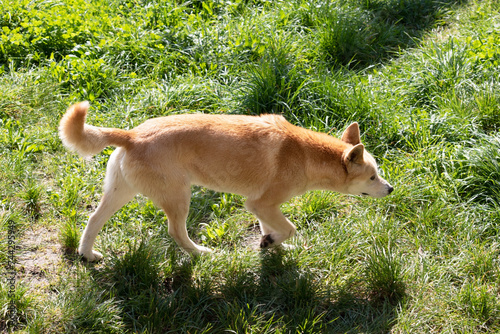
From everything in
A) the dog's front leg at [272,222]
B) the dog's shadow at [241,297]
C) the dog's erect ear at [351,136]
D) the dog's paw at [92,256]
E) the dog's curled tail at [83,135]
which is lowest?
the dog's shadow at [241,297]

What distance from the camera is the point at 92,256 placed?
4508 mm

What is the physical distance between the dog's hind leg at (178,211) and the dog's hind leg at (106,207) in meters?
0.33

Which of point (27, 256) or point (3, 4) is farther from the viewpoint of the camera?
point (3, 4)

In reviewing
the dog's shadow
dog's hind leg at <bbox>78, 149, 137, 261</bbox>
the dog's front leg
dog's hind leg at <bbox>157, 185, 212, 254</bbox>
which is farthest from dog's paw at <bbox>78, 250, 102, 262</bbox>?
the dog's front leg

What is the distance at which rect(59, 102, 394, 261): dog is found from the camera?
4191 millimetres

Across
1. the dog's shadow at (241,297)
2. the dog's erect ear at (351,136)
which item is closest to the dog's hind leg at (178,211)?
the dog's shadow at (241,297)

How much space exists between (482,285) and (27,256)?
3.82 meters

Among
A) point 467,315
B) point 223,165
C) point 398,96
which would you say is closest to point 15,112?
point 223,165

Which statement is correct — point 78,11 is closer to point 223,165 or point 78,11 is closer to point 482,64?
point 223,165

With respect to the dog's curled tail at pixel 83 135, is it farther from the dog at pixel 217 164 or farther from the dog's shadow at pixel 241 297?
the dog's shadow at pixel 241 297

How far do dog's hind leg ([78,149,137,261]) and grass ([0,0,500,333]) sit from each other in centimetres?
13

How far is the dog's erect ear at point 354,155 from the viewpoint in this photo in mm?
4473

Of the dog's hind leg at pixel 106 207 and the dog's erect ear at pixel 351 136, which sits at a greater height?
the dog's erect ear at pixel 351 136

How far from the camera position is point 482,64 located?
6.12m
